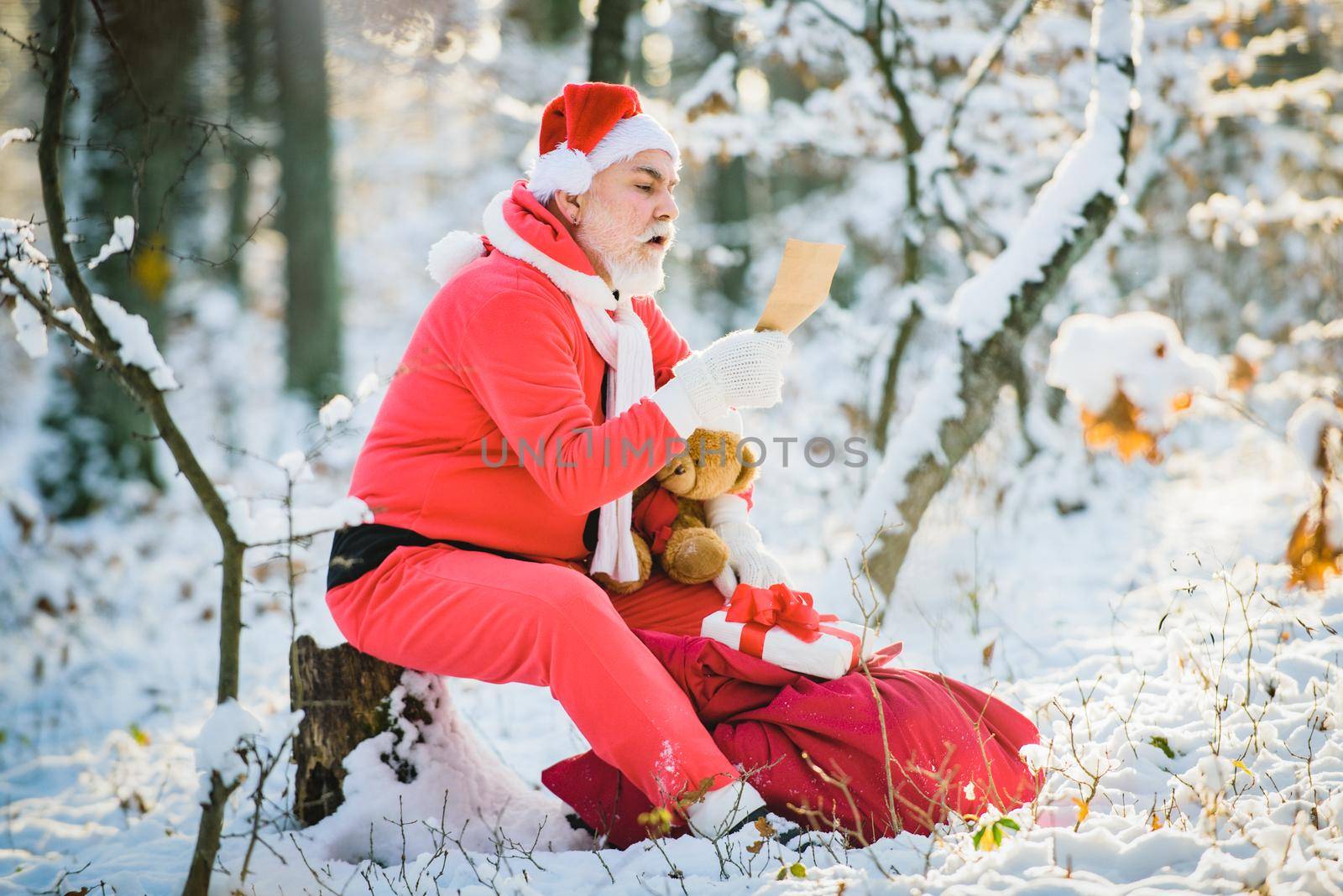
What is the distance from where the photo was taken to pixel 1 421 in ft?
34.4

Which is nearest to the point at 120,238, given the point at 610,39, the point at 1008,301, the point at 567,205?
the point at 567,205

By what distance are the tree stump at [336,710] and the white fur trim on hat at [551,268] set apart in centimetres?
117

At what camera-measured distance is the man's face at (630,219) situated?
8.54 feet

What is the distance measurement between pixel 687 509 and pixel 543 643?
79cm

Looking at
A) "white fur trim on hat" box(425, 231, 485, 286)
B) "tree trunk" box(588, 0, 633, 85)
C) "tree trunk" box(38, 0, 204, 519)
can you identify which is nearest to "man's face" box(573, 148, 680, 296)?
"white fur trim on hat" box(425, 231, 485, 286)

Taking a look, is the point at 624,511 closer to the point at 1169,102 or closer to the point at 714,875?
the point at 714,875

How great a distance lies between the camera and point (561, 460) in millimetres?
2225

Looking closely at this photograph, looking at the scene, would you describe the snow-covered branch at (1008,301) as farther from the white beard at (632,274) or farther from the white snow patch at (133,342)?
the white snow patch at (133,342)

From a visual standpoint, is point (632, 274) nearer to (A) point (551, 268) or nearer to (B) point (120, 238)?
(A) point (551, 268)

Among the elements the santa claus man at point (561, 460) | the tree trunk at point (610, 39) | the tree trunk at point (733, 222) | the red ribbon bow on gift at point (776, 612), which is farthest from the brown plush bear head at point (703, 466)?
the tree trunk at point (733, 222)

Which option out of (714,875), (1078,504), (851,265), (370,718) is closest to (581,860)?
(714,875)

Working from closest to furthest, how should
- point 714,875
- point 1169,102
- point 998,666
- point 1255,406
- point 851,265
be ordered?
1. point 714,875
2. point 998,666
3. point 1169,102
4. point 1255,406
5. point 851,265

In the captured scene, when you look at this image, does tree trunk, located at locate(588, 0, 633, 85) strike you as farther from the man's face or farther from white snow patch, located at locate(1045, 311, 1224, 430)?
white snow patch, located at locate(1045, 311, 1224, 430)

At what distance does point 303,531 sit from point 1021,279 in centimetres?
281
